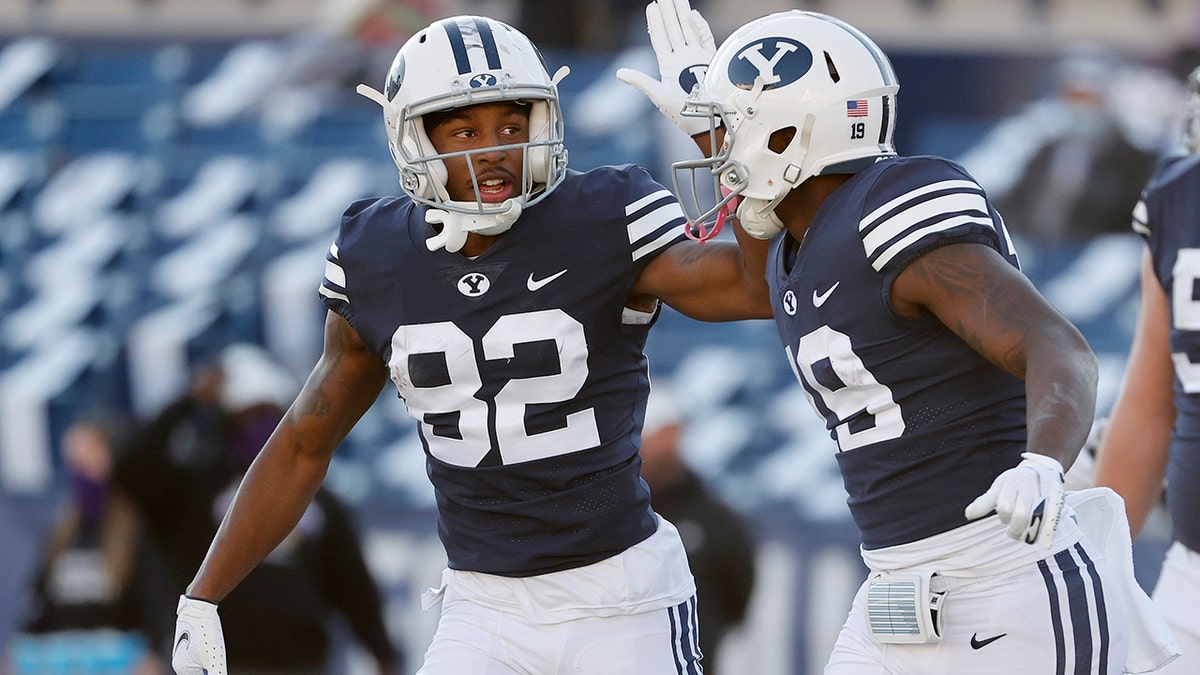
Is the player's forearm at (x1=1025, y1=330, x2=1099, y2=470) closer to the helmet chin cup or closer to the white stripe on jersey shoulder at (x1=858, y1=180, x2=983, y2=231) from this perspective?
the white stripe on jersey shoulder at (x1=858, y1=180, x2=983, y2=231)

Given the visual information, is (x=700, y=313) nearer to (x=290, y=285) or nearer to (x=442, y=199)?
(x=442, y=199)

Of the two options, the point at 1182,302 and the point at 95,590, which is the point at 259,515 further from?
the point at 95,590

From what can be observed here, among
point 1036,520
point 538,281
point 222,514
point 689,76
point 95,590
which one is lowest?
point 95,590

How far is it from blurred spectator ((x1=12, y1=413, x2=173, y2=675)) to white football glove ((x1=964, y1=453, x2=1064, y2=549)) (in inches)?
181

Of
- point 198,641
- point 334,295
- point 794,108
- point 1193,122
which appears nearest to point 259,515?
point 198,641


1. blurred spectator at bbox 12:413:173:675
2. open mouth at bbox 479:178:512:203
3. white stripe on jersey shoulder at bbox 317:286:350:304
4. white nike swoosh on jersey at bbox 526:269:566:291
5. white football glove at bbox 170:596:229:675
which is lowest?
blurred spectator at bbox 12:413:173:675

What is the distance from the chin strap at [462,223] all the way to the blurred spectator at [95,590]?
11.5 ft

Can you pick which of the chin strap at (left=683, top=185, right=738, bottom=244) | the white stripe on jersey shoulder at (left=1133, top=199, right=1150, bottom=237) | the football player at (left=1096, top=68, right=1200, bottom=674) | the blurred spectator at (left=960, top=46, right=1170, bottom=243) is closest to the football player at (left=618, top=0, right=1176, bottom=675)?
the chin strap at (left=683, top=185, right=738, bottom=244)

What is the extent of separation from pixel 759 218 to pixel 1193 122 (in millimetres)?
1364

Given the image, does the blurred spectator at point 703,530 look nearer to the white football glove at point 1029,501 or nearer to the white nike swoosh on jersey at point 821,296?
the white nike swoosh on jersey at point 821,296

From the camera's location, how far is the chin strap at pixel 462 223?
10.4 feet

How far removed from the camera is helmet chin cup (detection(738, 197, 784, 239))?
3000 mm

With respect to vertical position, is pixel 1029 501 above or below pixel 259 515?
above

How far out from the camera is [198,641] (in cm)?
337
